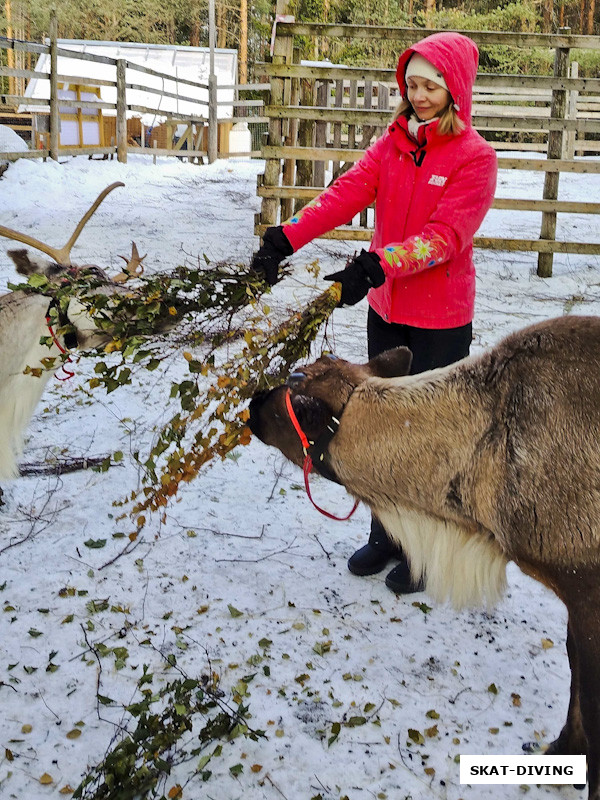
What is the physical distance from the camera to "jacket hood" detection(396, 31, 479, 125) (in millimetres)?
2693

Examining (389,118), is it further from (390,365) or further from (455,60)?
(390,365)

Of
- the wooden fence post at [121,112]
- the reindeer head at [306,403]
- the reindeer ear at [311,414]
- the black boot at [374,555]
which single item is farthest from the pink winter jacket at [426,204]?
the wooden fence post at [121,112]

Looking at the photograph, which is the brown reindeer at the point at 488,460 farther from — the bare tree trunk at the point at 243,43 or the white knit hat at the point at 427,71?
the bare tree trunk at the point at 243,43

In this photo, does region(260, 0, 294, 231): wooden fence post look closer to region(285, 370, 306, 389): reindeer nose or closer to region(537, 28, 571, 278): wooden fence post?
region(537, 28, 571, 278): wooden fence post

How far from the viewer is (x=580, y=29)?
25.2 meters

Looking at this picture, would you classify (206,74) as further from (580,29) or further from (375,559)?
(375,559)

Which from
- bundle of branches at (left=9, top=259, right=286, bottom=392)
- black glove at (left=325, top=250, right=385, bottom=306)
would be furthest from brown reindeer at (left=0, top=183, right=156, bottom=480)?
black glove at (left=325, top=250, right=385, bottom=306)

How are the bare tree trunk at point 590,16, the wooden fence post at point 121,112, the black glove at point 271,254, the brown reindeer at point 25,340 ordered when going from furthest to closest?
the bare tree trunk at point 590,16 → the wooden fence post at point 121,112 → the brown reindeer at point 25,340 → the black glove at point 271,254

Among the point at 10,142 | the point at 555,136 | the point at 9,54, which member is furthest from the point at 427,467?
the point at 9,54

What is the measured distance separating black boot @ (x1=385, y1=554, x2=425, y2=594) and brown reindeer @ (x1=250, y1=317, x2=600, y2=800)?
2.31 ft

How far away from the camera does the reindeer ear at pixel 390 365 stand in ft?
8.61

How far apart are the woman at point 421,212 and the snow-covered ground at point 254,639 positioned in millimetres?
792

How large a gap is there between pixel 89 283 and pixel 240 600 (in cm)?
142

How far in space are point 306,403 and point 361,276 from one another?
0.56m
